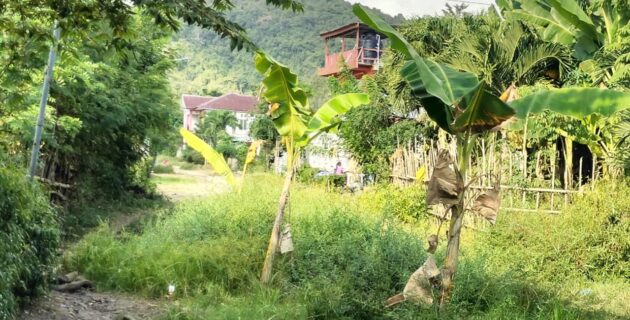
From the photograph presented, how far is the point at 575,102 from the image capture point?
229 inches

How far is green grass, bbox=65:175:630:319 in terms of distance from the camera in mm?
6516

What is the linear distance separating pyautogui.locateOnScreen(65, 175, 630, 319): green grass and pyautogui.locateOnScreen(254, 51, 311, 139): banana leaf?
1.43 m

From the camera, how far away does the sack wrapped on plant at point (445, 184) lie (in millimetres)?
6023

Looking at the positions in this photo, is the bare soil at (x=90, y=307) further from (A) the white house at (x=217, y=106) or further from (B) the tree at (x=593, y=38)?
(A) the white house at (x=217, y=106)

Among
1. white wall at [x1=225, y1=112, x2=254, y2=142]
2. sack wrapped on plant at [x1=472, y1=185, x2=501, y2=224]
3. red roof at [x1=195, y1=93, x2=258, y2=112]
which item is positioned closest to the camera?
sack wrapped on plant at [x1=472, y1=185, x2=501, y2=224]

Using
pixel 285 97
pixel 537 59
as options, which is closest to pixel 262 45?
pixel 537 59

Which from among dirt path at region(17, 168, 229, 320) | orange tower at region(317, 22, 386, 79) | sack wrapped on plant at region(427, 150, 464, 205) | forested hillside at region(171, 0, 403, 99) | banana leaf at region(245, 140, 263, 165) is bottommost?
dirt path at region(17, 168, 229, 320)

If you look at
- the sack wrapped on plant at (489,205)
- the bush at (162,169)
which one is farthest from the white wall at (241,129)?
the sack wrapped on plant at (489,205)

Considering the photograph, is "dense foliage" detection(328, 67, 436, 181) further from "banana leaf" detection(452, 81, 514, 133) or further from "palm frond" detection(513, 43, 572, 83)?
"banana leaf" detection(452, 81, 514, 133)

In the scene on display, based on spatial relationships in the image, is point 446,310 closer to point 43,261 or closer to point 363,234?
point 363,234

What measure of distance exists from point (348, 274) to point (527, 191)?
448cm

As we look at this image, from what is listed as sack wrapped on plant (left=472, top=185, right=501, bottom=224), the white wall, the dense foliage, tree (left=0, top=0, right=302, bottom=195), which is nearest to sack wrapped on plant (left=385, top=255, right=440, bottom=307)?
sack wrapped on plant (left=472, top=185, right=501, bottom=224)

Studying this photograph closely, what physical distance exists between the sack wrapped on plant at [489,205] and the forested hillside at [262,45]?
61038 millimetres

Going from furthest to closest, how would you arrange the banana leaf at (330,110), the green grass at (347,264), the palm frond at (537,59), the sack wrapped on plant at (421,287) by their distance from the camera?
the palm frond at (537,59) < the banana leaf at (330,110) < the green grass at (347,264) < the sack wrapped on plant at (421,287)
